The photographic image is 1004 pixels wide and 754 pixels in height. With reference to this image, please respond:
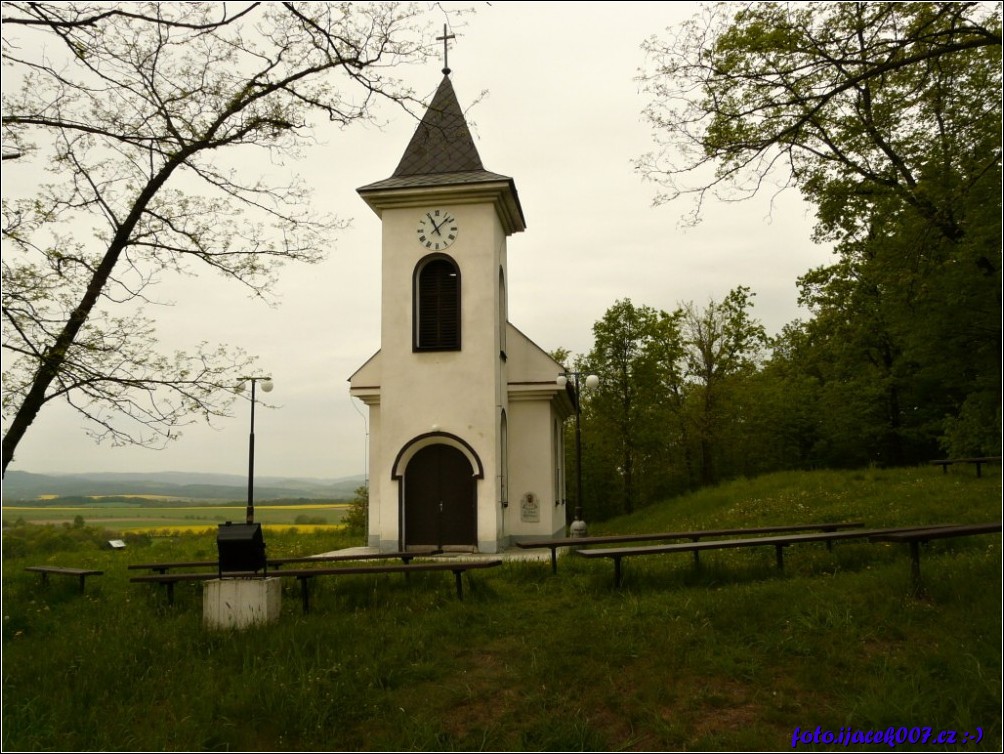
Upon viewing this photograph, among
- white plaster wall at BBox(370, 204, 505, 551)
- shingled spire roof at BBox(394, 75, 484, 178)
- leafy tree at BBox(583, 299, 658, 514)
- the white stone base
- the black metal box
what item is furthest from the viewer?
leafy tree at BBox(583, 299, 658, 514)

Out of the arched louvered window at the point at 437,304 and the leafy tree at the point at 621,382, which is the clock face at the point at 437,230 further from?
the leafy tree at the point at 621,382

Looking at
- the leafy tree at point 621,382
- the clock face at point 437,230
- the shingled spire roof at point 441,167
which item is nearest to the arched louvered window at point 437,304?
the clock face at point 437,230

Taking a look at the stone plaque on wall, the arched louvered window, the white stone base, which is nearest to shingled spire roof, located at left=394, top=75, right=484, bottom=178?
the arched louvered window

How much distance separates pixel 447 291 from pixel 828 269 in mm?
21469

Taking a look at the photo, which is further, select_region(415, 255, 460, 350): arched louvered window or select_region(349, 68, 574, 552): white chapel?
select_region(415, 255, 460, 350): arched louvered window

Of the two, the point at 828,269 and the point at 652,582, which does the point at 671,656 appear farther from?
the point at 828,269

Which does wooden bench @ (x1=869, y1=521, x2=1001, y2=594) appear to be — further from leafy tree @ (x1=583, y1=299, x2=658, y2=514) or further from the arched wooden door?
leafy tree @ (x1=583, y1=299, x2=658, y2=514)

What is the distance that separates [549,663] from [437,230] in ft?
41.9

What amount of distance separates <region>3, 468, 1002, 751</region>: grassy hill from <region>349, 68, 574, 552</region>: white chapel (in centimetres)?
701

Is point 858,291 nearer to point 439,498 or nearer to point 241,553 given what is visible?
point 439,498

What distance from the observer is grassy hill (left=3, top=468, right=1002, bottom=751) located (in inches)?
225

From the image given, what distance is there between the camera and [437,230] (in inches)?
703

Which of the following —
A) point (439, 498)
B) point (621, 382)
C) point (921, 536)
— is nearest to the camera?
point (921, 536)

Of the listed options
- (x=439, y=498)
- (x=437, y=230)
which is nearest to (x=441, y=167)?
(x=437, y=230)
